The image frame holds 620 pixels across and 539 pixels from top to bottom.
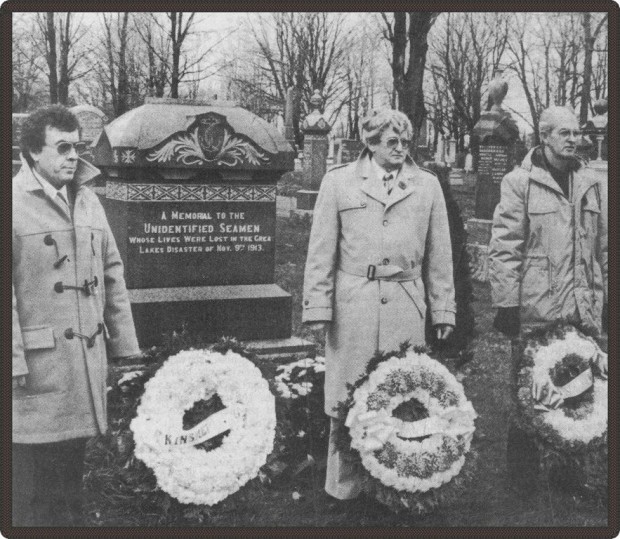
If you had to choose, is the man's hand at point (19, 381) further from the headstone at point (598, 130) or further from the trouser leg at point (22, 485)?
the headstone at point (598, 130)

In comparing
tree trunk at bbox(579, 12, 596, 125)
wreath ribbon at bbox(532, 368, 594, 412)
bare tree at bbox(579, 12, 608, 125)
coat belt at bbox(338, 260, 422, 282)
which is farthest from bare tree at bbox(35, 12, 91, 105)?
tree trunk at bbox(579, 12, 596, 125)

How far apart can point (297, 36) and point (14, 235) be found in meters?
8.54

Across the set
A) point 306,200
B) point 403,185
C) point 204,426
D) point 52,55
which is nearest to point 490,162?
point 306,200

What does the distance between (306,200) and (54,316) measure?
1310cm

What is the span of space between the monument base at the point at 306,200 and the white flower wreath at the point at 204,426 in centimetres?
1236

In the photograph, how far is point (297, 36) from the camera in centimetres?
1112

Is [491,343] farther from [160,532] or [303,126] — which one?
[303,126]

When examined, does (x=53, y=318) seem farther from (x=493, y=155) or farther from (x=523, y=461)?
(x=493, y=155)

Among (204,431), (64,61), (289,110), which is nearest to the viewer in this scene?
(204,431)

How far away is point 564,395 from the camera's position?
4336mm

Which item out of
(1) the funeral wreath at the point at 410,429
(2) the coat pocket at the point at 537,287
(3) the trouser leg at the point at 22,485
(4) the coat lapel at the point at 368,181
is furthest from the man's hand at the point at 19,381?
(2) the coat pocket at the point at 537,287

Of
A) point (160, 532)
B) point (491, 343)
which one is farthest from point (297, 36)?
point (160, 532)

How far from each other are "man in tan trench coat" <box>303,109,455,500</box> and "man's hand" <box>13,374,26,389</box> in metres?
1.38

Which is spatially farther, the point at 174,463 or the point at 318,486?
the point at 318,486
